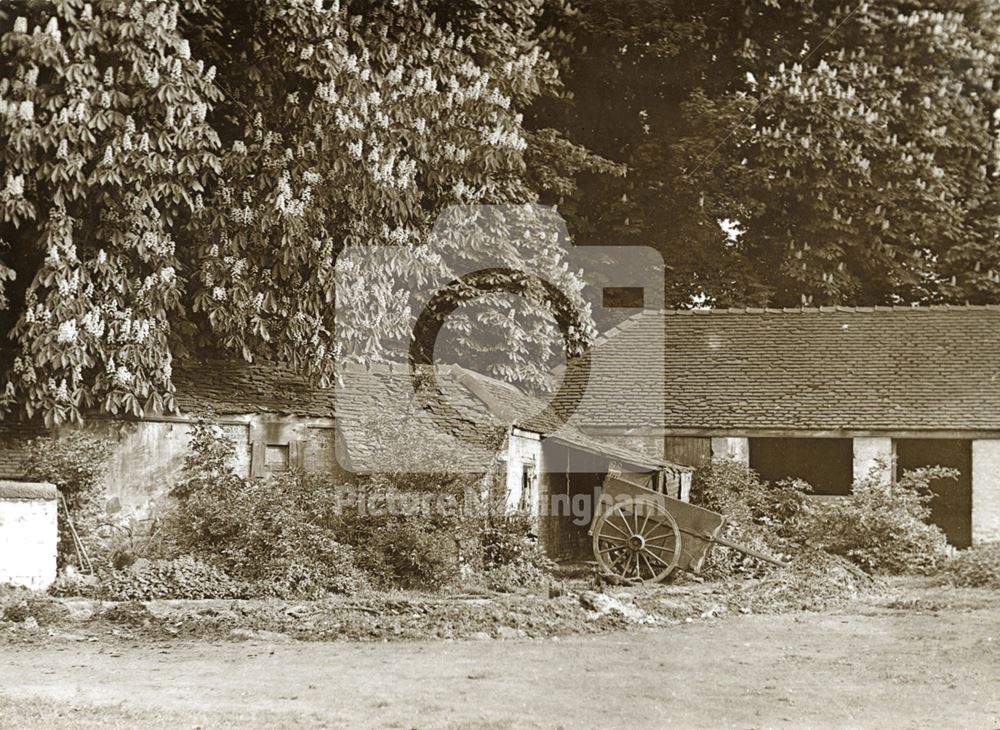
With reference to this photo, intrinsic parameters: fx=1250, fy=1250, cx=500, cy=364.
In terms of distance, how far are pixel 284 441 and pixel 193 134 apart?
5.54m

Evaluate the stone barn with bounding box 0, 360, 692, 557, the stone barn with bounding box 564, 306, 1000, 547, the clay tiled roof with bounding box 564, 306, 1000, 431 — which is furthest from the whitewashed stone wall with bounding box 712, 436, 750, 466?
the stone barn with bounding box 0, 360, 692, 557

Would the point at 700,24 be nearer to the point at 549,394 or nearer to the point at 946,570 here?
the point at 549,394

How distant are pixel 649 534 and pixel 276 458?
6.41 m

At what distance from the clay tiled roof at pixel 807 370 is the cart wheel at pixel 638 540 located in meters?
6.34

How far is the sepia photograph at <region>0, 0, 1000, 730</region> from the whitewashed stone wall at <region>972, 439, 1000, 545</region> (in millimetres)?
71

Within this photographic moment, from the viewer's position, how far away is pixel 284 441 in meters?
20.9

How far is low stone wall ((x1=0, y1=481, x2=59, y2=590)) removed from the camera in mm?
16500

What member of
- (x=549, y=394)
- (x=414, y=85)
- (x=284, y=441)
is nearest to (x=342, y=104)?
(x=414, y=85)

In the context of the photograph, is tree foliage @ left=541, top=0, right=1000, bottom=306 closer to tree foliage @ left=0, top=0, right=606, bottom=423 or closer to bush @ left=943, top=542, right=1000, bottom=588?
tree foliage @ left=0, top=0, right=606, bottom=423

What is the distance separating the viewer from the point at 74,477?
1836cm

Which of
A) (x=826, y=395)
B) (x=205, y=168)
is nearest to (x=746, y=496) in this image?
(x=826, y=395)

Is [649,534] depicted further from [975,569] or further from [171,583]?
[171,583]

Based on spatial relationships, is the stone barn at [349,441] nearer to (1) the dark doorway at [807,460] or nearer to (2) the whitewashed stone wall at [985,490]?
(1) the dark doorway at [807,460]

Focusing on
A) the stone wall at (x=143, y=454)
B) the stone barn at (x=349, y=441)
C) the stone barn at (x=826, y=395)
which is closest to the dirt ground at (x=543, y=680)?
the stone barn at (x=349, y=441)
